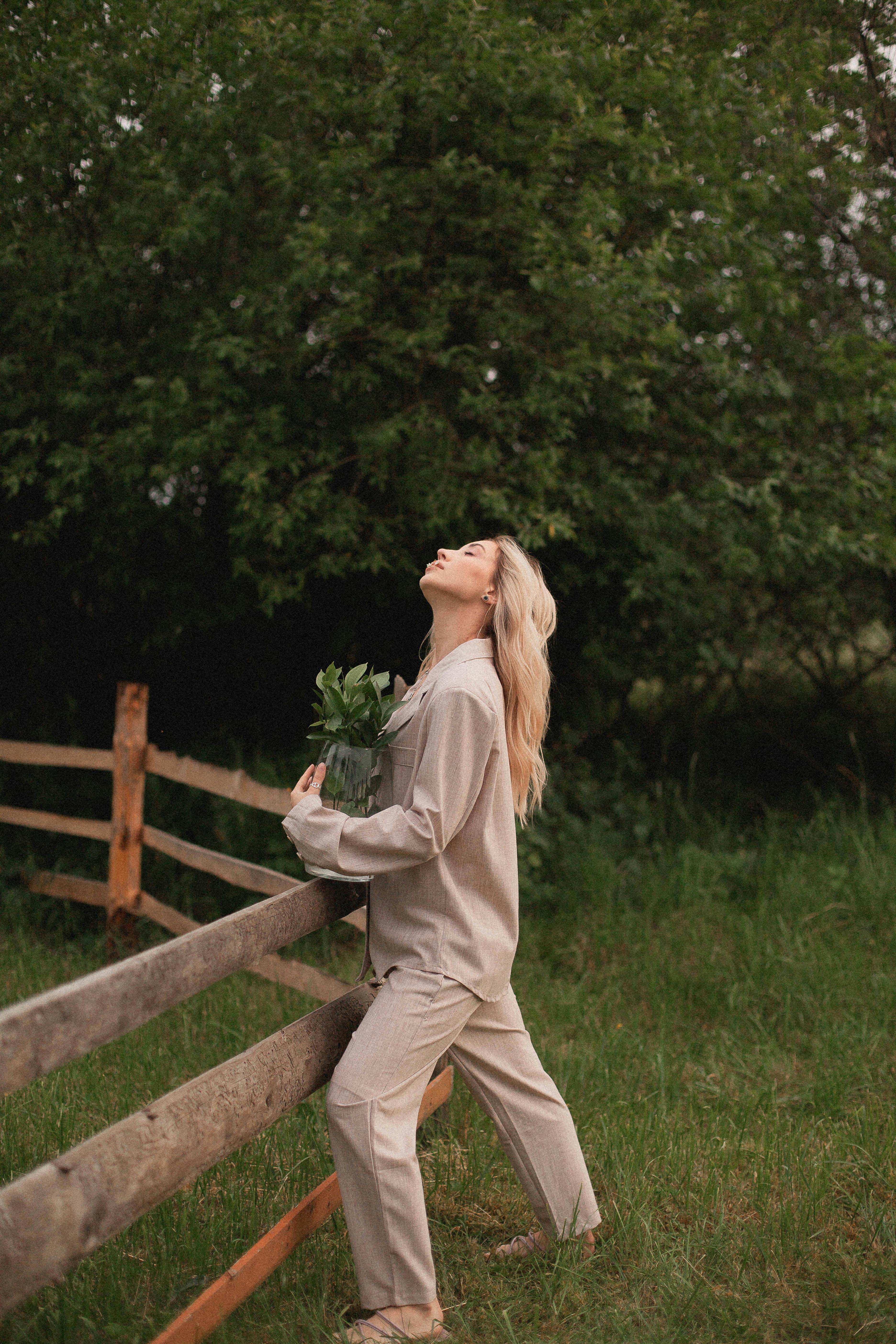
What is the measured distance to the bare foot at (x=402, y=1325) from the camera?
2.33 m

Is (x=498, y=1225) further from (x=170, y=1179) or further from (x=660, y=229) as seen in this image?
(x=660, y=229)

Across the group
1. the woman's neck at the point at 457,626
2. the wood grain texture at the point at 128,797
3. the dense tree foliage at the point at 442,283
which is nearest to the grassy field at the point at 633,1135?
the wood grain texture at the point at 128,797

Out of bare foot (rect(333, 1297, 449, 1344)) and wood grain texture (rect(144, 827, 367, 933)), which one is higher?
wood grain texture (rect(144, 827, 367, 933))

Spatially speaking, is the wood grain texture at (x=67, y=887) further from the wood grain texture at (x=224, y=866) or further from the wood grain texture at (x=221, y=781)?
the wood grain texture at (x=221, y=781)

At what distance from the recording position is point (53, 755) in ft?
19.1

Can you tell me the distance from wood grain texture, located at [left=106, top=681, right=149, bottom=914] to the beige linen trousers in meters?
2.96

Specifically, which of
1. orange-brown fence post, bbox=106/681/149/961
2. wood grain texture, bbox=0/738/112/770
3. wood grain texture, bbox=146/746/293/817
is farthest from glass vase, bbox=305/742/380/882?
wood grain texture, bbox=0/738/112/770

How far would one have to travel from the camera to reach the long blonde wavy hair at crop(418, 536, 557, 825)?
2.69m

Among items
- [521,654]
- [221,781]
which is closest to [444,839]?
[521,654]

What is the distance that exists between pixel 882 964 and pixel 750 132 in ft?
14.1

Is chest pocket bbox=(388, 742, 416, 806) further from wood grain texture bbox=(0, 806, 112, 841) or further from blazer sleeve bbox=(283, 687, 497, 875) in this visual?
wood grain texture bbox=(0, 806, 112, 841)

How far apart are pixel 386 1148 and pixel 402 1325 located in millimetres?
387

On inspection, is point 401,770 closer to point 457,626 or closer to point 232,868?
point 457,626

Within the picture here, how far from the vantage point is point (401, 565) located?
5.75 meters
